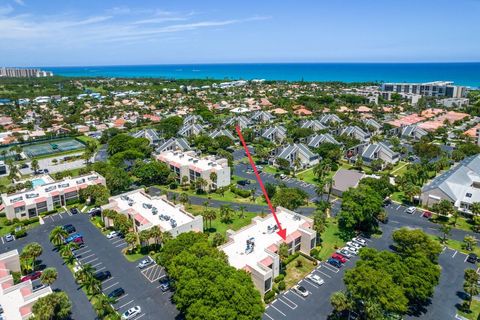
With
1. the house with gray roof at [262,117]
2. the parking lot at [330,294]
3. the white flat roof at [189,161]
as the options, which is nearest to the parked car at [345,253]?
the parking lot at [330,294]

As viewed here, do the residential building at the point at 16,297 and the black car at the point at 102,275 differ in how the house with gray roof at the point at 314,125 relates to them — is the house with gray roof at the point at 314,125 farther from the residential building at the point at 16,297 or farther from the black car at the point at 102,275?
the residential building at the point at 16,297

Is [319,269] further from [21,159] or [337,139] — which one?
[21,159]

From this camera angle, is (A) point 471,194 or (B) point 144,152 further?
(B) point 144,152

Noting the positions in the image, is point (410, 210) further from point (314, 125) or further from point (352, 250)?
point (314, 125)

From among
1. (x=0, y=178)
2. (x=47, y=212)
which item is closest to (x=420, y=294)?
(x=47, y=212)

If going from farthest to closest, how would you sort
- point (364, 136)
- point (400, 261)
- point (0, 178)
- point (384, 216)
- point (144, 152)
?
1. point (364, 136)
2. point (144, 152)
3. point (0, 178)
4. point (384, 216)
5. point (400, 261)

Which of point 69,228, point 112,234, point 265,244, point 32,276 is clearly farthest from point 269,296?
point 69,228
